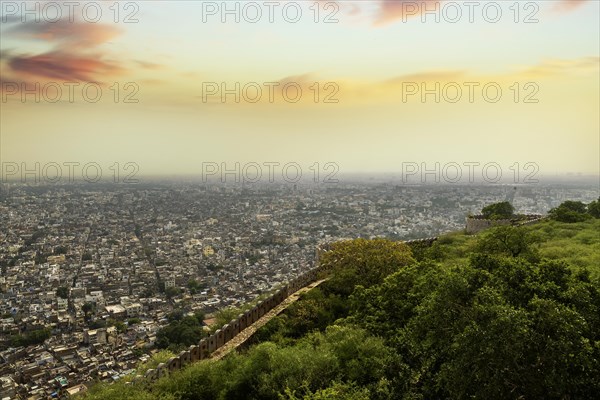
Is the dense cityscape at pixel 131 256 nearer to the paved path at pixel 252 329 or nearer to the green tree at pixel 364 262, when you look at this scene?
the paved path at pixel 252 329

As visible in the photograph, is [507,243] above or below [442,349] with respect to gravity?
above

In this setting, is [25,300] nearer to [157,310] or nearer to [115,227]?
[157,310]

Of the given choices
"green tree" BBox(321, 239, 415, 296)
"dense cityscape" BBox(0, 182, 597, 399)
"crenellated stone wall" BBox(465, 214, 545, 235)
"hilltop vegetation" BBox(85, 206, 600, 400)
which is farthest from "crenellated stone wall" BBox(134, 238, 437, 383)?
"crenellated stone wall" BBox(465, 214, 545, 235)

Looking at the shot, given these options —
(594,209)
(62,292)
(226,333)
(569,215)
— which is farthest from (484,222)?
(62,292)

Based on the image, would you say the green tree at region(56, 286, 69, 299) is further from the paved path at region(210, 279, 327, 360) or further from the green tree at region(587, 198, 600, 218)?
the green tree at region(587, 198, 600, 218)

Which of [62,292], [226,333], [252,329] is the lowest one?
[62,292]

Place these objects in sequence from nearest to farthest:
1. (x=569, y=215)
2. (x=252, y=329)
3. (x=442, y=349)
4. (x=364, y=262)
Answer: (x=442, y=349) < (x=252, y=329) < (x=364, y=262) < (x=569, y=215)

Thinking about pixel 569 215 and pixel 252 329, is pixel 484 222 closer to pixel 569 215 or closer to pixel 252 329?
pixel 569 215
